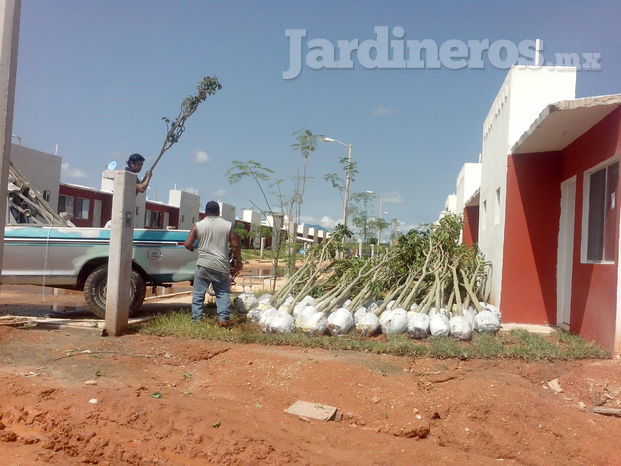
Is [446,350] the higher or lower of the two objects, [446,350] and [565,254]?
the lower

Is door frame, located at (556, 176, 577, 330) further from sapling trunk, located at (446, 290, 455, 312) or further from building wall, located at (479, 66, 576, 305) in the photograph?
sapling trunk, located at (446, 290, 455, 312)

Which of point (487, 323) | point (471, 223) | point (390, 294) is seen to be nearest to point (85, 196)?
point (471, 223)

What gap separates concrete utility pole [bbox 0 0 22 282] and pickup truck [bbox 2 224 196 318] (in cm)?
149

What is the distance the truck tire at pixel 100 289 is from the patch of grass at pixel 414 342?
781mm

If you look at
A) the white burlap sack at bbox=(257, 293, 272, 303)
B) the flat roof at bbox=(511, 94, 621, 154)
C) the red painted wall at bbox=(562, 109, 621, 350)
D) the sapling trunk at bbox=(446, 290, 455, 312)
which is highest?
the flat roof at bbox=(511, 94, 621, 154)

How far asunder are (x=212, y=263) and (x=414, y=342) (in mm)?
2959

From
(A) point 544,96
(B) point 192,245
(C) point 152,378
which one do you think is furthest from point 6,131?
(A) point 544,96

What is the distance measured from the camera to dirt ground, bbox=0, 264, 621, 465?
12.6ft

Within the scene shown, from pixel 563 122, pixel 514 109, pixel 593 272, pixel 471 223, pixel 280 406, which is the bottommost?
pixel 280 406

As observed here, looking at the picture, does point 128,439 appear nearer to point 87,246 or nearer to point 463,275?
point 87,246

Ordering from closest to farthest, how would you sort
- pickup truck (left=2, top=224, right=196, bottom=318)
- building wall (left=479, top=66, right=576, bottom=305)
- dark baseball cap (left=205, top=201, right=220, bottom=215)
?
dark baseball cap (left=205, top=201, right=220, bottom=215) < pickup truck (left=2, top=224, right=196, bottom=318) < building wall (left=479, top=66, right=576, bottom=305)

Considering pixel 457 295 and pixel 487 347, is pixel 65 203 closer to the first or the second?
pixel 457 295

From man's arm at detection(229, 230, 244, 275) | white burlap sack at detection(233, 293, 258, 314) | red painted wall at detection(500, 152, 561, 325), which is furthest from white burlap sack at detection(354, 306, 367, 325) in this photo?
red painted wall at detection(500, 152, 561, 325)

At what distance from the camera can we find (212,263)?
7535 mm
